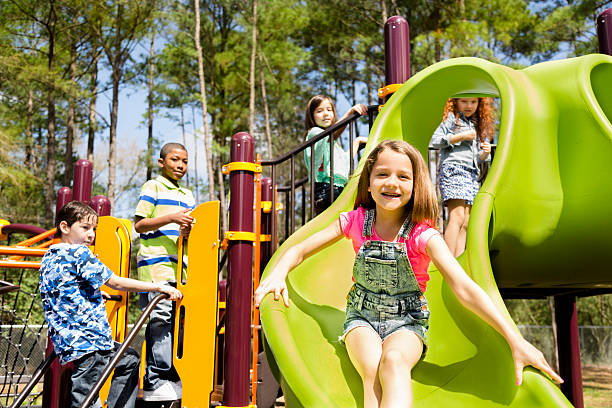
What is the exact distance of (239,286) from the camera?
3141 millimetres

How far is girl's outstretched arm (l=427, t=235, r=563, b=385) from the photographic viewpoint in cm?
164

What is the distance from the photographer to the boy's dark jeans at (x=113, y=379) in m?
2.53

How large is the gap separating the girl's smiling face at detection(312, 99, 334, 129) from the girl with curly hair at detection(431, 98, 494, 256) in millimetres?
975

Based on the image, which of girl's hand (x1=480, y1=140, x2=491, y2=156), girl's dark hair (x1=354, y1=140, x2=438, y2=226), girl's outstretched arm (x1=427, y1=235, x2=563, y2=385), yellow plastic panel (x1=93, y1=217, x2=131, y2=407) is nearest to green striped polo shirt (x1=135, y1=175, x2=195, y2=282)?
yellow plastic panel (x1=93, y1=217, x2=131, y2=407)

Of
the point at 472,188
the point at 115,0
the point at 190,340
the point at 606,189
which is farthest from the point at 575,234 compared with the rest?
the point at 115,0

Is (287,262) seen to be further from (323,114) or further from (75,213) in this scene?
(323,114)

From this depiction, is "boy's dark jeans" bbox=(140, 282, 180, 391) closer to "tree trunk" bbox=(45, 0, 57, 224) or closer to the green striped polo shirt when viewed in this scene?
the green striped polo shirt

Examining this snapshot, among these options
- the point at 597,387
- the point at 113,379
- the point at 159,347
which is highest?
the point at 159,347

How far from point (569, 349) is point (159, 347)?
3.51 metres

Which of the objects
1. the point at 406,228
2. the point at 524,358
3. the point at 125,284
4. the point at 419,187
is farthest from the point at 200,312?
the point at 524,358

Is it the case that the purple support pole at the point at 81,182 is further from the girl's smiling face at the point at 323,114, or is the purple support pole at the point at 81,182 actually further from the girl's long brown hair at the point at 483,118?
the girl's long brown hair at the point at 483,118

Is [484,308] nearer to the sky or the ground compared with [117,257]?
nearer to the ground

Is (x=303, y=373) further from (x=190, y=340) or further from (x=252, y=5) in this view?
(x=252, y=5)

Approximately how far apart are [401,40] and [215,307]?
6.75ft
